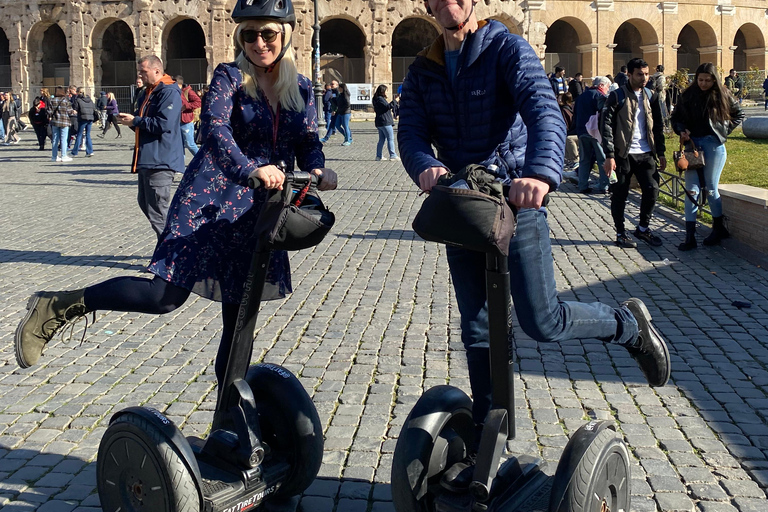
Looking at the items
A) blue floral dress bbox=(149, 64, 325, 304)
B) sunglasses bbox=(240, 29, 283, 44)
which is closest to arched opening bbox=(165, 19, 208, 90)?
blue floral dress bbox=(149, 64, 325, 304)

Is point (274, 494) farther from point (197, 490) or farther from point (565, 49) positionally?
point (565, 49)

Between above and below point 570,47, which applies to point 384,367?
below

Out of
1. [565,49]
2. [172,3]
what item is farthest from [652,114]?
[565,49]

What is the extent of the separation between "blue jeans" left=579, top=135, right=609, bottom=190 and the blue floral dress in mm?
10067

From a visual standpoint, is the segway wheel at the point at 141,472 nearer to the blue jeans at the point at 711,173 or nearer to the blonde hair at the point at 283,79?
the blonde hair at the point at 283,79

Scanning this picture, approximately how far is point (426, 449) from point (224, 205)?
3.91 feet

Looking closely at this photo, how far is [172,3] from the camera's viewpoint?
38.5m

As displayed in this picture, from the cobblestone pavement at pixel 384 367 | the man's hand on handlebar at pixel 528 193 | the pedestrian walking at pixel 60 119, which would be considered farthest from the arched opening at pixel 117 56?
the man's hand on handlebar at pixel 528 193

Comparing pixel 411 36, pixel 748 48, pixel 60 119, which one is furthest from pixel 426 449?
pixel 748 48

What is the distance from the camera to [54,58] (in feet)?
140

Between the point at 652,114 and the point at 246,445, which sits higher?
the point at 652,114

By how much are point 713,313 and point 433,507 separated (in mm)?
3985

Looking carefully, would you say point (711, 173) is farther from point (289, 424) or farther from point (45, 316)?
point (45, 316)

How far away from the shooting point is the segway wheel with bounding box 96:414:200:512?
2.80 meters
